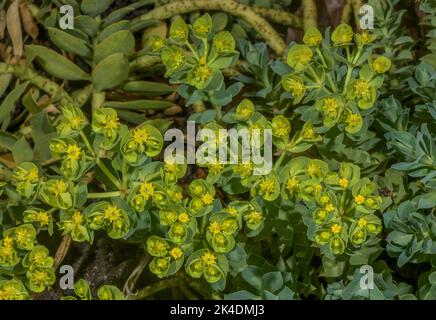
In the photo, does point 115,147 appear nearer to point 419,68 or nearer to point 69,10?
point 69,10

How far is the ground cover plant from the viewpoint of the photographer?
1.01 m

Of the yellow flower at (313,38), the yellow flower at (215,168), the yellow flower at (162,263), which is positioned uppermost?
the yellow flower at (313,38)

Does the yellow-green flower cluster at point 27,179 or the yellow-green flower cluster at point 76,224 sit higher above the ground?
the yellow-green flower cluster at point 27,179

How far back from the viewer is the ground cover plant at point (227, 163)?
3.30ft

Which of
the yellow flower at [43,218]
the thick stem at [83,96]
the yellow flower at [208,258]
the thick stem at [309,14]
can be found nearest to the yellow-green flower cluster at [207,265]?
the yellow flower at [208,258]

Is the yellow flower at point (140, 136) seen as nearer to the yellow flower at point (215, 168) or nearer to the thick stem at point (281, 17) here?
the yellow flower at point (215, 168)

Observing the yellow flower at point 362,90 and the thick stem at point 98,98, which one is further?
the thick stem at point 98,98

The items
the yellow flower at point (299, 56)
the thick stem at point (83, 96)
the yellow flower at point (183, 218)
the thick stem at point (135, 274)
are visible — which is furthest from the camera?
the thick stem at point (83, 96)

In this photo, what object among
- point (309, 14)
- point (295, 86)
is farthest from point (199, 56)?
point (309, 14)

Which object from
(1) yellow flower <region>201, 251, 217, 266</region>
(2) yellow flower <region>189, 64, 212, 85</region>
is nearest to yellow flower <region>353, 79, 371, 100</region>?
(2) yellow flower <region>189, 64, 212, 85</region>

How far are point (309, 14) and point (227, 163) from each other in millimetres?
461

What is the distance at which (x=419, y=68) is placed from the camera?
3.67ft

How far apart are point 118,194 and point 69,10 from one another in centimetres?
41

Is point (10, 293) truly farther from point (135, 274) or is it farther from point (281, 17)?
point (281, 17)
